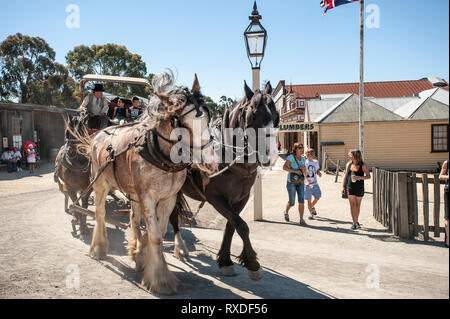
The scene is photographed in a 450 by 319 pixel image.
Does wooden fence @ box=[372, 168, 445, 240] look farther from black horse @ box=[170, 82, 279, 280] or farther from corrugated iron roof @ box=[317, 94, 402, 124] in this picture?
corrugated iron roof @ box=[317, 94, 402, 124]

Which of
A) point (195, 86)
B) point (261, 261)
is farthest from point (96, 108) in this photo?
point (261, 261)

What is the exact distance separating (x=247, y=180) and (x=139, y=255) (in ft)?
6.13

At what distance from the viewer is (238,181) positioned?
447 cm

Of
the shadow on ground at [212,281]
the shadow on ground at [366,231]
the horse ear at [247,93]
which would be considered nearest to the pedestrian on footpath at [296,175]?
the shadow on ground at [366,231]

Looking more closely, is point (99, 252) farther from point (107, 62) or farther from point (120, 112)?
point (107, 62)

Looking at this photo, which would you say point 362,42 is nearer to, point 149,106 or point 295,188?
point 295,188

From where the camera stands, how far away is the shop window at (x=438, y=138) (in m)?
19.4

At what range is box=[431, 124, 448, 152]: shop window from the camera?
19.4m

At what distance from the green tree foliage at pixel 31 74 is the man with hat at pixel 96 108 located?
33.8m

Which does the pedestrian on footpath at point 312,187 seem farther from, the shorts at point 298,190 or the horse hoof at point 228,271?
the horse hoof at point 228,271

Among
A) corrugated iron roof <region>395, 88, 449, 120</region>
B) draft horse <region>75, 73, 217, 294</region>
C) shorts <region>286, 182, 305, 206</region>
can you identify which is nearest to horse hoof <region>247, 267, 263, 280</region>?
draft horse <region>75, 73, 217, 294</region>

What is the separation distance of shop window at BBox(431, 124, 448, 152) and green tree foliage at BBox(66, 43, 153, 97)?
22905 millimetres

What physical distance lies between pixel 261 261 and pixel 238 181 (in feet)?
5.04
